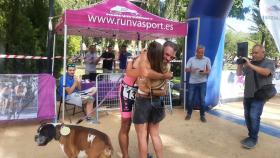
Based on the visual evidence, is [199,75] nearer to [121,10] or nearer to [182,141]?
[182,141]

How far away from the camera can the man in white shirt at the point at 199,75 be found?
7.84 meters

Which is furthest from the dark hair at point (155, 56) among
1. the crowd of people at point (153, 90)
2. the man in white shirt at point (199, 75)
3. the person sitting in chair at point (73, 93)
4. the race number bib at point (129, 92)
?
the man in white shirt at point (199, 75)

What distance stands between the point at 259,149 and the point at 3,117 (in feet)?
15.2

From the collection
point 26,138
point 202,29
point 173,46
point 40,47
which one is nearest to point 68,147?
point 173,46

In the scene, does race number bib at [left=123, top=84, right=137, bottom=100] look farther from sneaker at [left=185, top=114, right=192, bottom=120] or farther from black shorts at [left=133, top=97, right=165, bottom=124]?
sneaker at [left=185, top=114, right=192, bottom=120]

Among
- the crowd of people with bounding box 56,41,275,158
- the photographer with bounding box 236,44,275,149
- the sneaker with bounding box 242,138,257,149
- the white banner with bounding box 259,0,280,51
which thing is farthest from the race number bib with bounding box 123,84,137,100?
the sneaker with bounding box 242,138,257,149

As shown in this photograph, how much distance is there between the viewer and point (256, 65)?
228 inches

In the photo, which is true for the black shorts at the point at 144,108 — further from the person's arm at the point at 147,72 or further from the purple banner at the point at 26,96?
the purple banner at the point at 26,96

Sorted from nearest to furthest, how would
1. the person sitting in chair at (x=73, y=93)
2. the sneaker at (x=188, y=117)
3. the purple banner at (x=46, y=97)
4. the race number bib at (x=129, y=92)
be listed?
1. the race number bib at (x=129, y=92)
2. the purple banner at (x=46, y=97)
3. the person sitting in chair at (x=73, y=93)
4. the sneaker at (x=188, y=117)

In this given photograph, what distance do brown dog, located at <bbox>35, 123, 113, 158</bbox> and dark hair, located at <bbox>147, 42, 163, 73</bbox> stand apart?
1058 mm

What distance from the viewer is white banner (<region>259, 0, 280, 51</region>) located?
17.5 ft

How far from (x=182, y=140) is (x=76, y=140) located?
8.50ft

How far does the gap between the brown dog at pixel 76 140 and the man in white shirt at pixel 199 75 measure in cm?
405

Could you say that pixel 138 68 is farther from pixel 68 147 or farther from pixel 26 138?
pixel 26 138
